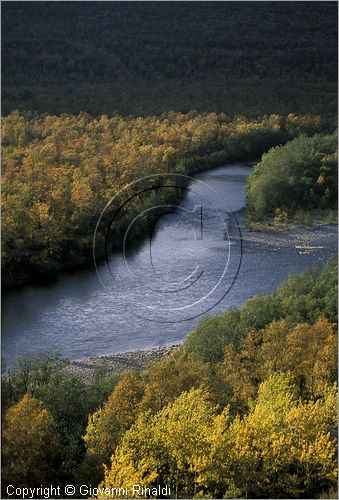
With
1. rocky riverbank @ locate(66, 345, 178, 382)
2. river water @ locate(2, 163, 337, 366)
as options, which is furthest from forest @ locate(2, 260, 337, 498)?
river water @ locate(2, 163, 337, 366)

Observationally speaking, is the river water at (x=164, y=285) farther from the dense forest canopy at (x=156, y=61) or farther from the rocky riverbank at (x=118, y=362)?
the dense forest canopy at (x=156, y=61)

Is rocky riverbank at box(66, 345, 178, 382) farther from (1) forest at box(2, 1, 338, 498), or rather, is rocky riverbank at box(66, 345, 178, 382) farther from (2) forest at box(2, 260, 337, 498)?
(2) forest at box(2, 260, 337, 498)

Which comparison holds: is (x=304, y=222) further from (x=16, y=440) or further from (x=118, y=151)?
(x=16, y=440)

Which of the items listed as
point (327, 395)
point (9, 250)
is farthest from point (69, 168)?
point (327, 395)

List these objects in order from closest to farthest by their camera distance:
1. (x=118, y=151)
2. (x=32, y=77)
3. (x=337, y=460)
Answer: (x=337, y=460)
(x=118, y=151)
(x=32, y=77)

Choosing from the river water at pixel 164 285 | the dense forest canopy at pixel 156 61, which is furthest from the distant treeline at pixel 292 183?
the dense forest canopy at pixel 156 61

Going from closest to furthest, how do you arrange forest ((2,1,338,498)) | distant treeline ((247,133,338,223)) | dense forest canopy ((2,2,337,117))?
forest ((2,1,338,498))
distant treeline ((247,133,338,223))
dense forest canopy ((2,2,337,117))
